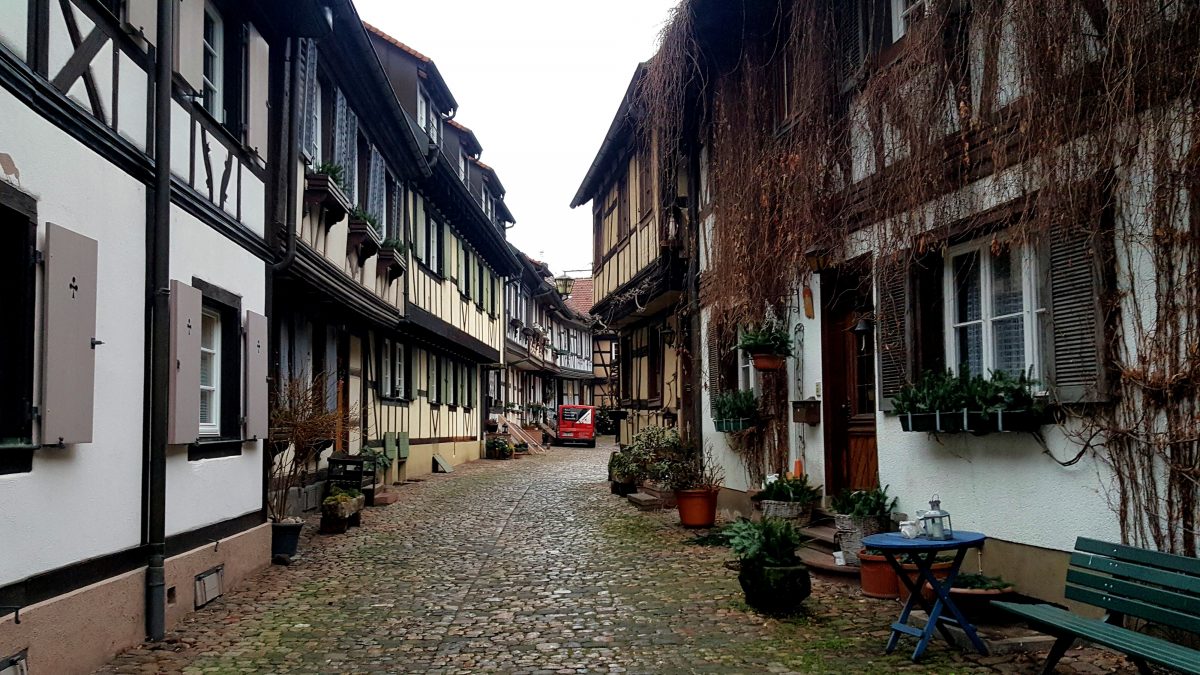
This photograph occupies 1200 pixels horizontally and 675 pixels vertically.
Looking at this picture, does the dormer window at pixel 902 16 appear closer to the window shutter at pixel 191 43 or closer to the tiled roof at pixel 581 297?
the window shutter at pixel 191 43

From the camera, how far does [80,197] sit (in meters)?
5.26

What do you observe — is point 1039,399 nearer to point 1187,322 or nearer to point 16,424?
point 1187,322

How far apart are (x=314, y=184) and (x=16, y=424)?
6.20m

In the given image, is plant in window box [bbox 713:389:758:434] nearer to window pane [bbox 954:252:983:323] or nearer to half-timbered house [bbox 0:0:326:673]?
window pane [bbox 954:252:983:323]

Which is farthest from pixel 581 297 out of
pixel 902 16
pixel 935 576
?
pixel 935 576

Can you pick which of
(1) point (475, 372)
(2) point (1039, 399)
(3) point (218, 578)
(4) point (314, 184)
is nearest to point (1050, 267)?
(2) point (1039, 399)

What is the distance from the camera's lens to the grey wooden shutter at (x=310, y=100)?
10.5m

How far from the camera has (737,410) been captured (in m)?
10.4

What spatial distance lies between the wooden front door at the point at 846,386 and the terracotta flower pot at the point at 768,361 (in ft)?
2.15

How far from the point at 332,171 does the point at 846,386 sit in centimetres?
619

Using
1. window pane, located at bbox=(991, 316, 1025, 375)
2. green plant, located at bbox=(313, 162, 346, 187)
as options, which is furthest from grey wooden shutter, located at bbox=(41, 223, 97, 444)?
green plant, located at bbox=(313, 162, 346, 187)

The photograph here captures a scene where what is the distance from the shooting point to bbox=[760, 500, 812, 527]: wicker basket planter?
871 centimetres

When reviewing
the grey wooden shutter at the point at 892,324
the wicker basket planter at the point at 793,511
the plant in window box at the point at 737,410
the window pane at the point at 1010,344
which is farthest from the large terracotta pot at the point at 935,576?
the plant in window box at the point at 737,410

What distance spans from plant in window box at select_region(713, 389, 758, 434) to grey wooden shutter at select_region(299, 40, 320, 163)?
17.4 ft
